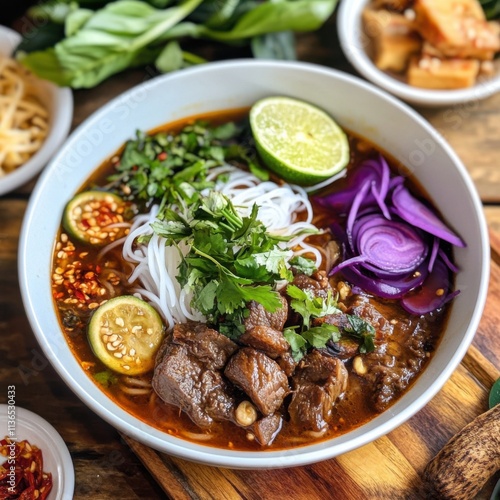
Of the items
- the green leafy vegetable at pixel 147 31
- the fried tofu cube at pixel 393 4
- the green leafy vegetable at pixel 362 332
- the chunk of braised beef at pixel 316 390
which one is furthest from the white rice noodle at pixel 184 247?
the fried tofu cube at pixel 393 4

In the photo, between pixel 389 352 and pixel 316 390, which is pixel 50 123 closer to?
pixel 316 390

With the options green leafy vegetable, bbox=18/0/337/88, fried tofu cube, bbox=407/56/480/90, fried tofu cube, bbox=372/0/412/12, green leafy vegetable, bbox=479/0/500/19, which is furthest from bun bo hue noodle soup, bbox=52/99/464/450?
green leafy vegetable, bbox=479/0/500/19

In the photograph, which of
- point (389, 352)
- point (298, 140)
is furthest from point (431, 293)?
point (298, 140)

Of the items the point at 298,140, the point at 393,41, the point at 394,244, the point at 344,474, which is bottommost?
the point at 344,474

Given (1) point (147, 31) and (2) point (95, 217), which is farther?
(1) point (147, 31)

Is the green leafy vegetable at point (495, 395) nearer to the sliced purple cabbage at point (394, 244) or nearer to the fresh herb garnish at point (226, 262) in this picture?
the sliced purple cabbage at point (394, 244)

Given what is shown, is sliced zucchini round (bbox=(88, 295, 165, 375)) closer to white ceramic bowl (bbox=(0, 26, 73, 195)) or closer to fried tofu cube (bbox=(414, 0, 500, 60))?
white ceramic bowl (bbox=(0, 26, 73, 195))

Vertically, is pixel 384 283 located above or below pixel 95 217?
below

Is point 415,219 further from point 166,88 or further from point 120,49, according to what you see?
point 120,49
